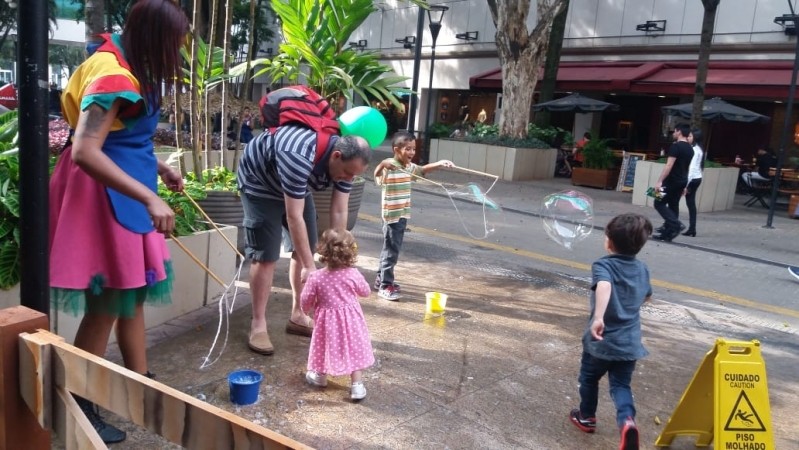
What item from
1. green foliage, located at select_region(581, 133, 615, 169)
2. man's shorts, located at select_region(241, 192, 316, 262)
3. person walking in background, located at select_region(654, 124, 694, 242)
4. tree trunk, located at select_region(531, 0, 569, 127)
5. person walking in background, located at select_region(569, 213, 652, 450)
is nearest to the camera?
person walking in background, located at select_region(569, 213, 652, 450)

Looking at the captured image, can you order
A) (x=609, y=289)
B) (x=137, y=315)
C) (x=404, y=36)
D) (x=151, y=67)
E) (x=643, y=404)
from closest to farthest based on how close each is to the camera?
(x=151, y=67)
(x=137, y=315)
(x=609, y=289)
(x=643, y=404)
(x=404, y=36)

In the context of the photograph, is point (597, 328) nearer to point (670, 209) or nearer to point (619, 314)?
point (619, 314)

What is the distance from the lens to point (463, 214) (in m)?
10.8

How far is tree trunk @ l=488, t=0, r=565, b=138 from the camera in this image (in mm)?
16188

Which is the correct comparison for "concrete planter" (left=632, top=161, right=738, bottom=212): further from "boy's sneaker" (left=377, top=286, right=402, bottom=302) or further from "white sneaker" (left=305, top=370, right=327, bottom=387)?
"white sneaker" (left=305, top=370, right=327, bottom=387)

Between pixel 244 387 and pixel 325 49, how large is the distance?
4256 mm

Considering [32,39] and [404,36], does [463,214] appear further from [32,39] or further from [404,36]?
[404,36]

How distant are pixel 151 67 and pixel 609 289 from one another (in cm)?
221

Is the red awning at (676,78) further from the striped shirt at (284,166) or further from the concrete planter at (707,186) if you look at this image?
the striped shirt at (284,166)

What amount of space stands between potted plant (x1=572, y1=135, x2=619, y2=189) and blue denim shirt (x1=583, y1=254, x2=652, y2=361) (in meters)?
13.0

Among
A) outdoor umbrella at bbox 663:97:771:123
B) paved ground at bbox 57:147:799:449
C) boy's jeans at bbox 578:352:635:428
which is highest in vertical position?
outdoor umbrella at bbox 663:97:771:123

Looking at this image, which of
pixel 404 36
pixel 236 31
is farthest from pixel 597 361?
pixel 236 31

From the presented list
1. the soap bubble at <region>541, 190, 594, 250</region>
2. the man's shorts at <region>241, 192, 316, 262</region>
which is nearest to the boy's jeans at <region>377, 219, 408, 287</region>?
the soap bubble at <region>541, 190, 594, 250</region>

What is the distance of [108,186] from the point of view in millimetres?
2527
